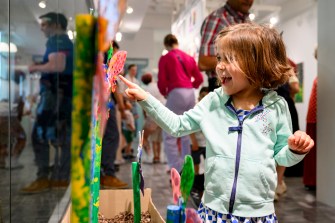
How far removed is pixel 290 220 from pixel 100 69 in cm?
199

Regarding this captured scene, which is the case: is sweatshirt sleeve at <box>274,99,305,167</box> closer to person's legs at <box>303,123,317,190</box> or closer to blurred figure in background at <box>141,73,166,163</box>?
person's legs at <box>303,123,317,190</box>

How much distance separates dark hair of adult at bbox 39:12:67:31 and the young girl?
2.74 ft

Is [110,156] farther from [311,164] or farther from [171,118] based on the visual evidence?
[171,118]

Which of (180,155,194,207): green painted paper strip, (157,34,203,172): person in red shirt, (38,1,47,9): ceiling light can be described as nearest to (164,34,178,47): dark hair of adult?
(157,34,203,172): person in red shirt

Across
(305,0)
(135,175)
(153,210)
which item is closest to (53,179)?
(153,210)

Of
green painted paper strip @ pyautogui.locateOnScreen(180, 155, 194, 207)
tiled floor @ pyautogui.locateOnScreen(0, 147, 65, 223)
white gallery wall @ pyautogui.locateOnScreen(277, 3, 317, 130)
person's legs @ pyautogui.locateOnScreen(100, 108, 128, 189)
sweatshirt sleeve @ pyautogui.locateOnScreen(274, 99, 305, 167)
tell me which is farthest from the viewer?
white gallery wall @ pyautogui.locateOnScreen(277, 3, 317, 130)

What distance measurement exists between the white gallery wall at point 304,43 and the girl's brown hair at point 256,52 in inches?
184

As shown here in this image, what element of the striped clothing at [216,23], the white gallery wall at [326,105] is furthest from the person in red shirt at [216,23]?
the white gallery wall at [326,105]

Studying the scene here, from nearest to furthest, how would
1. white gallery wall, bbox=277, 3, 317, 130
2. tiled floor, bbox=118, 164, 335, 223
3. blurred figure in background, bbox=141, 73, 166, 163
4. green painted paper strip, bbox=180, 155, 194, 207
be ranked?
green painted paper strip, bbox=180, 155, 194, 207, tiled floor, bbox=118, 164, 335, 223, blurred figure in background, bbox=141, 73, 166, 163, white gallery wall, bbox=277, 3, 317, 130

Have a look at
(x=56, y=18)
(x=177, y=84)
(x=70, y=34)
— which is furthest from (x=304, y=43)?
(x=56, y=18)

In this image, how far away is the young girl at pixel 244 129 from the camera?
41.7 inches

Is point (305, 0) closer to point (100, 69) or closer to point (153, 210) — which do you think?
point (153, 210)

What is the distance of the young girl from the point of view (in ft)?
3.47

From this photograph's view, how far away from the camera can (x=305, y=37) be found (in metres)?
5.80
